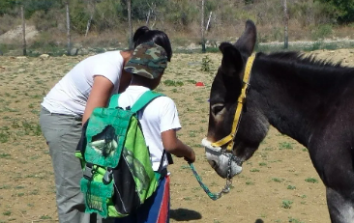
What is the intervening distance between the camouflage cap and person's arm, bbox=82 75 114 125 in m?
0.41

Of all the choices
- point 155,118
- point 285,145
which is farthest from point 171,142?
point 285,145

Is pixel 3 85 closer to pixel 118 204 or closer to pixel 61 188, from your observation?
pixel 61 188

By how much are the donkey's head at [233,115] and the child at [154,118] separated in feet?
0.94

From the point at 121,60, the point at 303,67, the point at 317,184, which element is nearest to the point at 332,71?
the point at 303,67

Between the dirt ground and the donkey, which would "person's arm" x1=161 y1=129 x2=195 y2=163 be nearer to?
the donkey

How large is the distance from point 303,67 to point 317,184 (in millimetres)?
3903

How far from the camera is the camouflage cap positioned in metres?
3.79

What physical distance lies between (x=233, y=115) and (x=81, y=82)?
3.89ft

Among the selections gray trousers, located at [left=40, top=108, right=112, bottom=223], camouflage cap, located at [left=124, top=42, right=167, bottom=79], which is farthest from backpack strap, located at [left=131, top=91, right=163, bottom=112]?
gray trousers, located at [left=40, top=108, right=112, bottom=223]

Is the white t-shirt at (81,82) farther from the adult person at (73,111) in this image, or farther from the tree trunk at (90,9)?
the tree trunk at (90,9)

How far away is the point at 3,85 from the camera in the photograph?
51.5ft

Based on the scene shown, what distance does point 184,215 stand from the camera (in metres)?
6.63

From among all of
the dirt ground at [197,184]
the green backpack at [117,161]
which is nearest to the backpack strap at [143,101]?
the green backpack at [117,161]

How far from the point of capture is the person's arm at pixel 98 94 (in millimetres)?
4117
